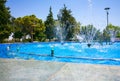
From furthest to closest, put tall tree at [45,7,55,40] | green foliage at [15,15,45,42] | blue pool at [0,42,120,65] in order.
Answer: tall tree at [45,7,55,40]
green foliage at [15,15,45,42]
blue pool at [0,42,120,65]

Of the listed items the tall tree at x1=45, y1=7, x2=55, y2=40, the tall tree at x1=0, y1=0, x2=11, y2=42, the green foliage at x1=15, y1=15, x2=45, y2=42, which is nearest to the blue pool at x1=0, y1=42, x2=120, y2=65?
the tall tree at x1=0, y1=0, x2=11, y2=42

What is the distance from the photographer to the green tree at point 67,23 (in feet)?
217

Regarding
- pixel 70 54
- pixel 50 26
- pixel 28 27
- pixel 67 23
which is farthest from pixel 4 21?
pixel 67 23

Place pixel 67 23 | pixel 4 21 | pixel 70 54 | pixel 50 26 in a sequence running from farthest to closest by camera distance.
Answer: pixel 67 23 < pixel 50 26 < pixel 4 21 < pixel 70 54

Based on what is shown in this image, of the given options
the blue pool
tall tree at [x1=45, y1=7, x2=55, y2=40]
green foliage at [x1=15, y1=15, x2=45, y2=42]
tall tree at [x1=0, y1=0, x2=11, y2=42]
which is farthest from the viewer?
tall tree at [x1=45, y1=7, x2=55, y2=40]

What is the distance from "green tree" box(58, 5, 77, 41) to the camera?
6619 cm

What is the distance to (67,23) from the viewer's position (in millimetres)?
67875

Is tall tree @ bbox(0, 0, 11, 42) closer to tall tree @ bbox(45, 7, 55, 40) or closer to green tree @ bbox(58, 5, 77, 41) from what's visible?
tall tree @ bbox(45, 7, 55, 40)

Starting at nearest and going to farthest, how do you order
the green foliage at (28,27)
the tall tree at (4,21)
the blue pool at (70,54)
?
the blue pool at (70,54) < the tall tree at (4,21) < the green foliage at (28,27)

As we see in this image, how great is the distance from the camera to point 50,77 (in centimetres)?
516

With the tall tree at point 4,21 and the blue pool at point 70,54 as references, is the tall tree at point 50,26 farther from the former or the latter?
the blue pool at point 70,54

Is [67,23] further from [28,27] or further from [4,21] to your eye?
[4,21]

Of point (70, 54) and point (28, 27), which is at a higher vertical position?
point (28, 27)

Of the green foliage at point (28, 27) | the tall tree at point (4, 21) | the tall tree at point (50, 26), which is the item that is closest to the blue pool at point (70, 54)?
the tall tree at point (4, 21)
